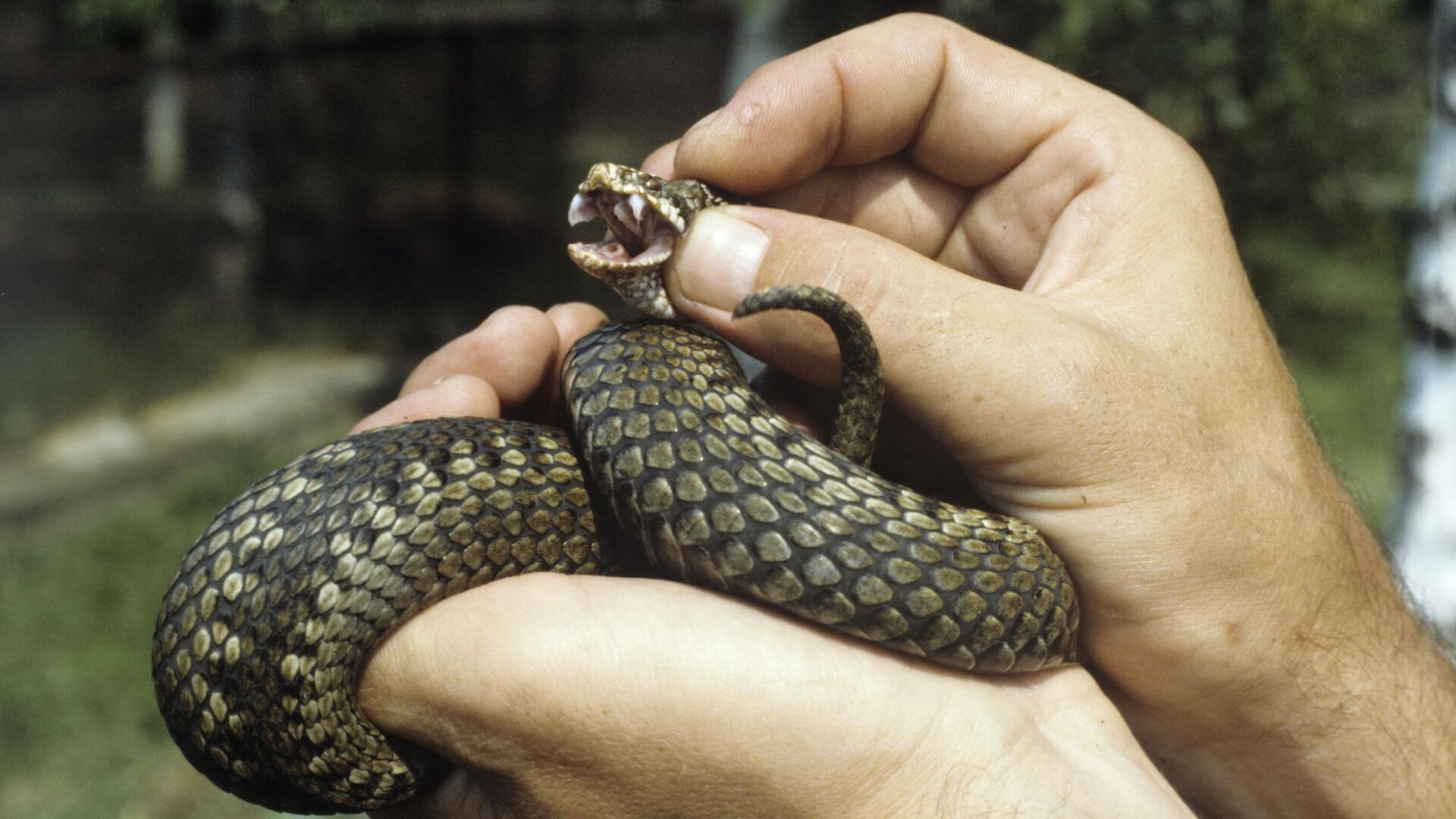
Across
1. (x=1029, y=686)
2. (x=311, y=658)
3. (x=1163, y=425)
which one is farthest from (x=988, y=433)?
(x=311, y=658)

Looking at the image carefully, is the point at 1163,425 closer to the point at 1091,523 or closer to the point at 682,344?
the point at 1091,523

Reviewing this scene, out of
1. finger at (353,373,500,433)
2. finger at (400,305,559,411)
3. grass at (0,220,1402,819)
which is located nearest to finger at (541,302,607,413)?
finger at (400,305,559,411)

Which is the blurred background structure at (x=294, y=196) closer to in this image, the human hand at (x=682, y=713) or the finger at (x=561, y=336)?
the finger at (x=561, y=336)

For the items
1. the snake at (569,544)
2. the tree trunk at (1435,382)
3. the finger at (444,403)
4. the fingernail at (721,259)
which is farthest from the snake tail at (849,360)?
the tree trunk at (1435,382)

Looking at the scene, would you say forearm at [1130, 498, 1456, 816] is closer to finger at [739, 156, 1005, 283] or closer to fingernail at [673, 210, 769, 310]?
finger at [739, 156, 1005, 283]

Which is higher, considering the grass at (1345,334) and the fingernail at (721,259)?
the fingernail at (721,259)

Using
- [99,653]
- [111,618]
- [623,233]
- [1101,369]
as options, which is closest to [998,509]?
[1101,369]
